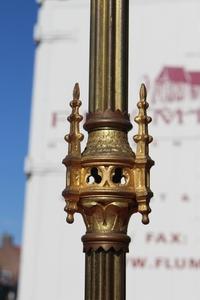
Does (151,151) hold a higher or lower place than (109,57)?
higher

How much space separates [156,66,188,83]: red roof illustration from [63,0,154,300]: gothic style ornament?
1792cm

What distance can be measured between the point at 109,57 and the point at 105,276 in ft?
3.54

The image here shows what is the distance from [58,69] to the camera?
71.7 ft

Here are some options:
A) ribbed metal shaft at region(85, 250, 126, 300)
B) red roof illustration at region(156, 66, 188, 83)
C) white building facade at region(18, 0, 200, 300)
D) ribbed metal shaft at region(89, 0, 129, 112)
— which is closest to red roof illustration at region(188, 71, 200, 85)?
white building facade at region(18, 0, 200, 300)

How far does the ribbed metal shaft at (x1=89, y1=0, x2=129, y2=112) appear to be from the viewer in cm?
335

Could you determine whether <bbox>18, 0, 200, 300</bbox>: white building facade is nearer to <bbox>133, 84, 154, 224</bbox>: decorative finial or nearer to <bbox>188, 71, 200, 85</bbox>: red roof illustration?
<bbox>188, 71, 200, 85</bbox>: red roof illustration

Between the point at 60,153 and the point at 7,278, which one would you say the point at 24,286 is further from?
the point at 7,278

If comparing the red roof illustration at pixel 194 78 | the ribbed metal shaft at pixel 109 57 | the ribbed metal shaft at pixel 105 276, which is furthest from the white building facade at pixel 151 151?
the ribbed metal shaft at pixel 105 276

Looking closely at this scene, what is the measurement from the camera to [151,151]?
802 inches

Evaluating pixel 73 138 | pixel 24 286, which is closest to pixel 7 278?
pixel 24 286

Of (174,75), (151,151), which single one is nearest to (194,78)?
(174,75)

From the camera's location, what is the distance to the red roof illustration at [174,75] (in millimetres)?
21188

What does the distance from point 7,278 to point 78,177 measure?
188 ft

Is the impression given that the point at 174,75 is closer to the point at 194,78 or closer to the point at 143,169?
the point at 194,78
